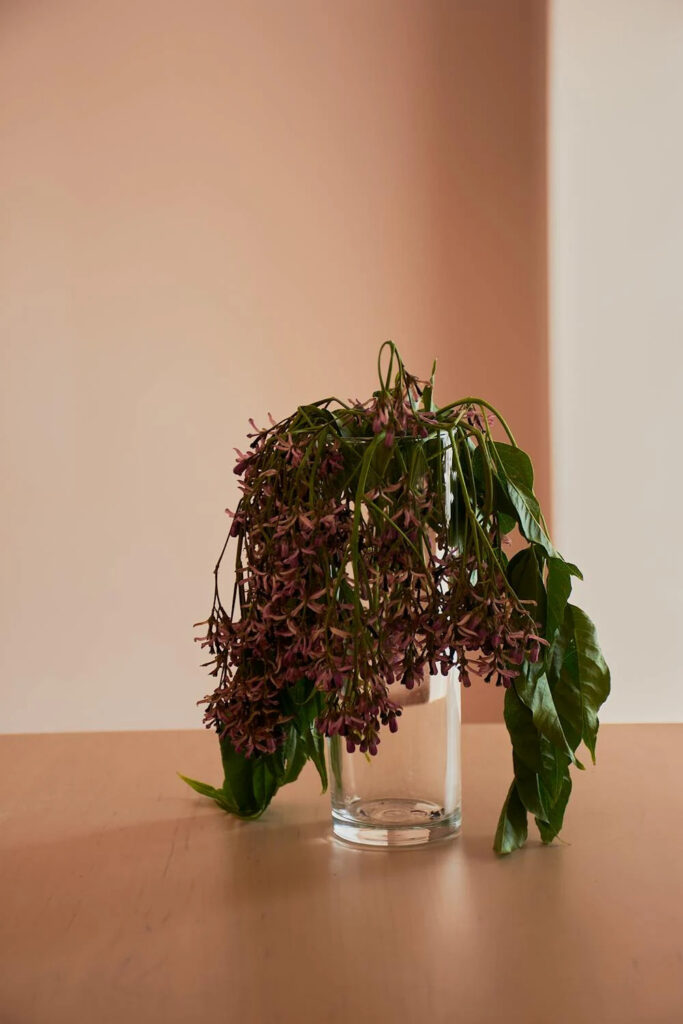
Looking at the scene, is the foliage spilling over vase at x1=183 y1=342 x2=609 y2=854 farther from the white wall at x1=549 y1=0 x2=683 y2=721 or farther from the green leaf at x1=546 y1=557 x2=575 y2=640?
the white wall at x1=549 y1=0 x2=683 y2=721

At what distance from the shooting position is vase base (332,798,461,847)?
62 centimetres

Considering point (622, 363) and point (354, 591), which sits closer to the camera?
point (354, 591)

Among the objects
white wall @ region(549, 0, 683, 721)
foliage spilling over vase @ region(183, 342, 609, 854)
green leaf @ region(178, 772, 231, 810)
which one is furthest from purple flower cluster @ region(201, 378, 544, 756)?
white wall @ region(549, 0, 683, 721)

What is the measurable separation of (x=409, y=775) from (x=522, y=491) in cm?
18

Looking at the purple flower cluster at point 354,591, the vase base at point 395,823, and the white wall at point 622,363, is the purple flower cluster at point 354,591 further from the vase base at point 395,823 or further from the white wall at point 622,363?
the white wall at point 622,363

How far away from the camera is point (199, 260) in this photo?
198 cm

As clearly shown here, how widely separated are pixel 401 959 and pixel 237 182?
1.73 m

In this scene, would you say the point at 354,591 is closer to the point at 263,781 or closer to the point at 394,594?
the point at 394,594

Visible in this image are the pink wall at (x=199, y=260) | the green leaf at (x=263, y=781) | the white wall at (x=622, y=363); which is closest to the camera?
the green leaf at (x=263, y=781)

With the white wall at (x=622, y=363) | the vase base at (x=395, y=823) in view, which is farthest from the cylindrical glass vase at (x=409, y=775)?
the white wall at (x=622, y=363)

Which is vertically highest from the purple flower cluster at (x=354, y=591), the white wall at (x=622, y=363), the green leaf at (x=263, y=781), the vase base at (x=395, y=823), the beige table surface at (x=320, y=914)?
the white wall at (x=622, y=363)

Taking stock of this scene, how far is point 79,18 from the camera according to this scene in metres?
1.97

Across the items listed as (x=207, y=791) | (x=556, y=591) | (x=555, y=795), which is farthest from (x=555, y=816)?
(x=207, y=791)

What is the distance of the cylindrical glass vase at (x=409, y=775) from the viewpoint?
61 cm
